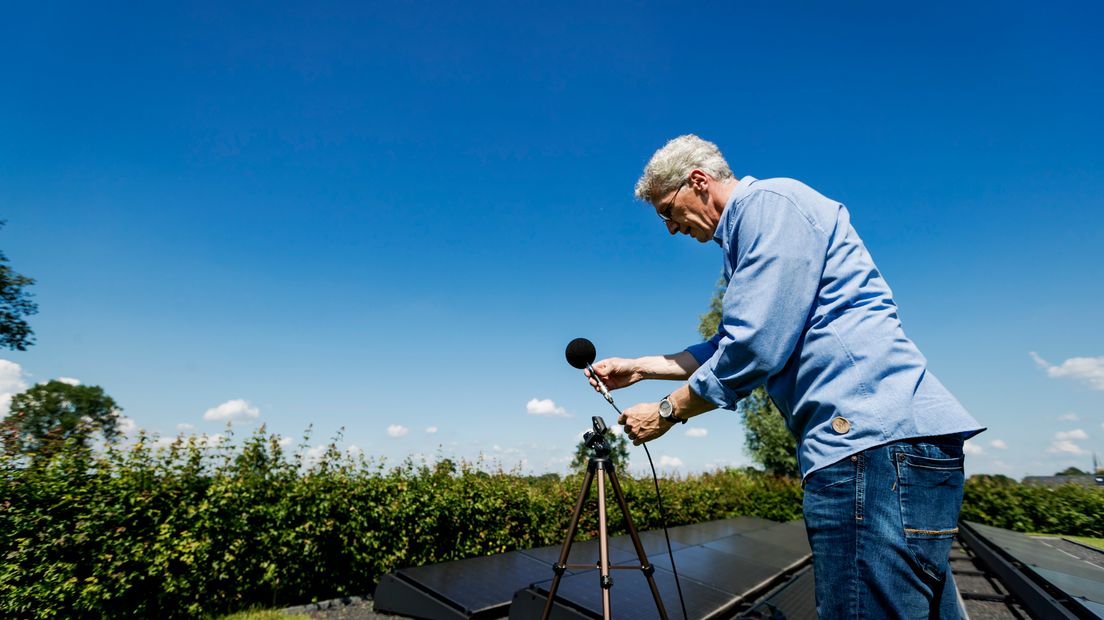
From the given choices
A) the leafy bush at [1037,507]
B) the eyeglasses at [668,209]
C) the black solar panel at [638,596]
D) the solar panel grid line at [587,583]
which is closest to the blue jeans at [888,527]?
the eyeglasses at [668,209]

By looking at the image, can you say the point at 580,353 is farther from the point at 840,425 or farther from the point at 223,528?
the point at 223,528

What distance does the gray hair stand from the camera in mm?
1902

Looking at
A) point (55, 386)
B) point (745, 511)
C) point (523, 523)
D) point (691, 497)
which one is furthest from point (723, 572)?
point (55, 386)

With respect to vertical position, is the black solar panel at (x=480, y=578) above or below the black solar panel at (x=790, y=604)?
above

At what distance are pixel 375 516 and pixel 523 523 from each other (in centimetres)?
231

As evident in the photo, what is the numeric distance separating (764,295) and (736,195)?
0.39 m

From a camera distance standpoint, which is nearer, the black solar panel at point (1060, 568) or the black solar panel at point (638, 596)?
the black solar panel at point (638, 596)

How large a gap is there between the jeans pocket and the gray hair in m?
1.02

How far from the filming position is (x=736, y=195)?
1.69 m

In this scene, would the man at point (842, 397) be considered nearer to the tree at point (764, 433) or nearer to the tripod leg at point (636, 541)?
the tripod leg at point (636, 541)

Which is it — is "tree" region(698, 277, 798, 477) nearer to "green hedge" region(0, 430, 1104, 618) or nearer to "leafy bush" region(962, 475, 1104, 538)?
"leafy bush" region(962, 475, 1104, 538)

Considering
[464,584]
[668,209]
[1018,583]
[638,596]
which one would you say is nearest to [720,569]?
[638,596]

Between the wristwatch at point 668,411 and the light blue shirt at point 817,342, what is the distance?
0.14m

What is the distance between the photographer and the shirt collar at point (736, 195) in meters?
1.67
